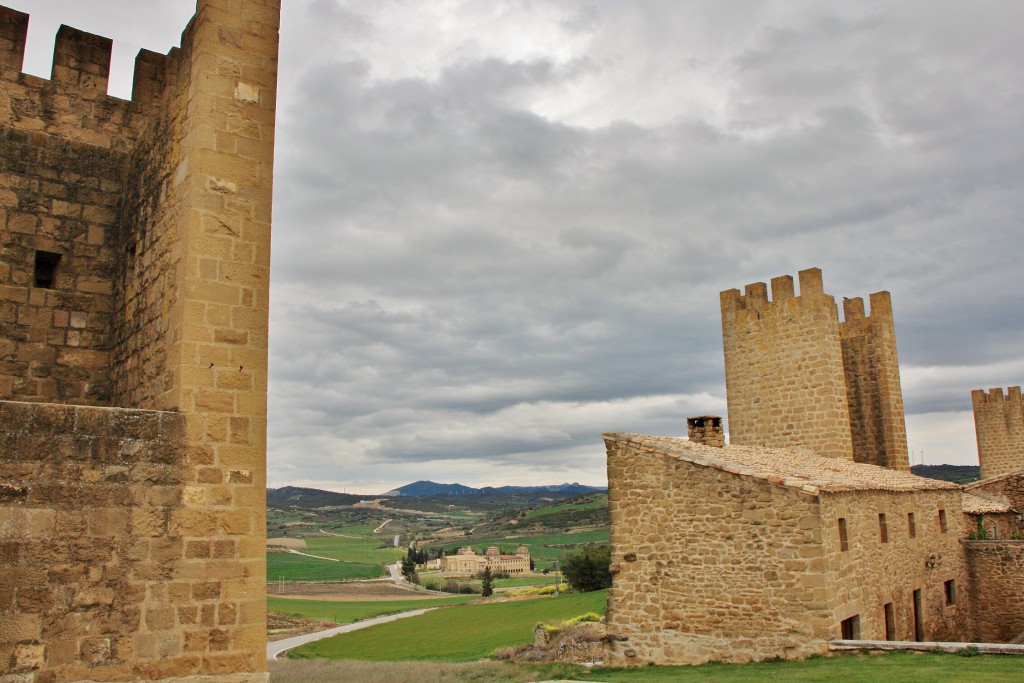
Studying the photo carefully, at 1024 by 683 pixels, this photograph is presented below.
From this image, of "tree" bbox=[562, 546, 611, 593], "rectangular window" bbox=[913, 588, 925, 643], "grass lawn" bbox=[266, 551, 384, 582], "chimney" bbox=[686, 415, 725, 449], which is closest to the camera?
"rectangular window" bbox=[913, 588, 925, 643]

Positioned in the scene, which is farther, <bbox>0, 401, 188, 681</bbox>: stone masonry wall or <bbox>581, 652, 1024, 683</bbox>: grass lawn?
<bbox>581, 652, 1024, 683</bbox>: grass lawn

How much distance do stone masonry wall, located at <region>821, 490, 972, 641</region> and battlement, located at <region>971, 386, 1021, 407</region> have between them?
56.4 feet

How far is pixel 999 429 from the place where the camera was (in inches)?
1403

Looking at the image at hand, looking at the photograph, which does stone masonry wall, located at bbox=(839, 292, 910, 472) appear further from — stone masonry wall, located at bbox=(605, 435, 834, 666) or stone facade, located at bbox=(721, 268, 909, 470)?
stone masonry wall, located at bbox=(605, 435, 834, 666)

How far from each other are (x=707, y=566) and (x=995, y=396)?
2877 centimetres

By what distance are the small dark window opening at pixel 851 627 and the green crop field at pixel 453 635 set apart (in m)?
17.5

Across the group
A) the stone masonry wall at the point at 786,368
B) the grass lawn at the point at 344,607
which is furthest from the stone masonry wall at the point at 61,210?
the grass lawn at the point at 344,607

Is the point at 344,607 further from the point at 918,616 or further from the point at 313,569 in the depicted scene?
the point at 918,616

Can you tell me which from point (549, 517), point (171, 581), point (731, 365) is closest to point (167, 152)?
point (171, 581)

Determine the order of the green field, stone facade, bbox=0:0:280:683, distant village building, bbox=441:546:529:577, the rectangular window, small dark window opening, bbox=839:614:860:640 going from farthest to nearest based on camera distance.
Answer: the green field, distant village building, bbox=441:546:529:577, the rectangular window, small dark window opening, bbox=839:614:860:640, stone facade, bbox=0:0:280:683

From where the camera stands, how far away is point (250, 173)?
6.97 meters

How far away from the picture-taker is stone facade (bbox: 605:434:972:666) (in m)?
13.4

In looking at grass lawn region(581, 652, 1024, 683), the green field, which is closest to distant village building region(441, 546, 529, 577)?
the green field

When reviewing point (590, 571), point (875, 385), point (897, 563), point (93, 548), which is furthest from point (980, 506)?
point (590, 571)
